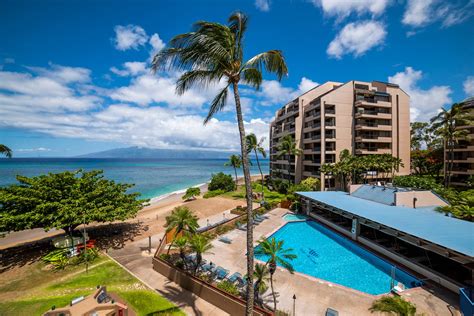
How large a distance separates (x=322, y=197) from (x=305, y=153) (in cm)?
2034

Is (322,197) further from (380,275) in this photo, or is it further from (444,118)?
(444,118)

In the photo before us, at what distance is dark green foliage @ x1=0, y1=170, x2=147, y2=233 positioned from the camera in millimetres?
16844

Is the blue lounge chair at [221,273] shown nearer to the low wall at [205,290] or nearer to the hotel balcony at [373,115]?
the low wall at [205,290]

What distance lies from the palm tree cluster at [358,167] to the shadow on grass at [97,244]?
31.6 m

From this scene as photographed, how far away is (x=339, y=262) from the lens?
693 inches

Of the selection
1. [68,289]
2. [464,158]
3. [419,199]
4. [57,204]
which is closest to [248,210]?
[68,289]

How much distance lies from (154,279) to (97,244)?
33.7 feet

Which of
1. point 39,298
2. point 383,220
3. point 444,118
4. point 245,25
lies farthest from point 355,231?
point 444,118

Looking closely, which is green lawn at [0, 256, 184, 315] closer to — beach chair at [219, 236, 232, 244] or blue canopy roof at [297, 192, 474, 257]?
beach chair at [219, 236, 232, 244]

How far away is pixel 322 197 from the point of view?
27.3 metres

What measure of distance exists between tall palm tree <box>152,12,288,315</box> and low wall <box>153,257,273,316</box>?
132 inches

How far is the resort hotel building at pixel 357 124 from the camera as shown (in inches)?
1642

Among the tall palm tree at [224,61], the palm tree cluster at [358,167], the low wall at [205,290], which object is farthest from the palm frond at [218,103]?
the palm tree cluster at [358,167]

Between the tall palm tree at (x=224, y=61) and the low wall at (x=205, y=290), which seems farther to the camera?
the low wall at (x=205, y=290)
